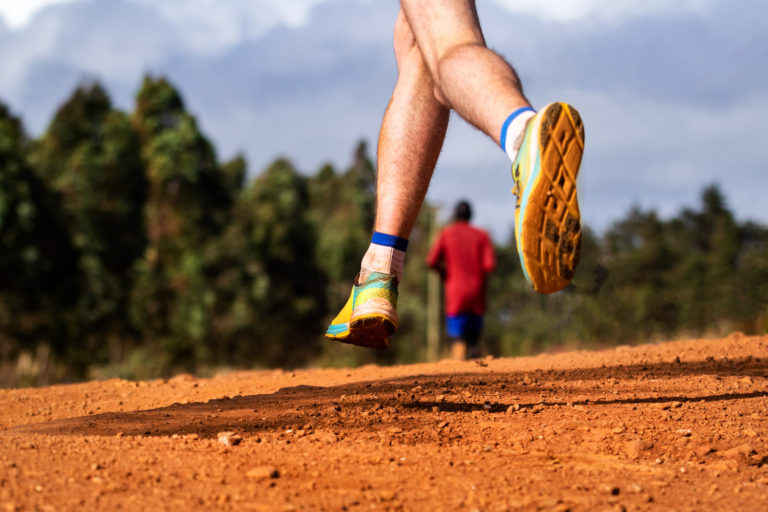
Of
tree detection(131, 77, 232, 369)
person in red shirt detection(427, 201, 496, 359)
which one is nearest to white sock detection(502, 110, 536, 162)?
person in red shirt detection(427, 201, 496, 359)

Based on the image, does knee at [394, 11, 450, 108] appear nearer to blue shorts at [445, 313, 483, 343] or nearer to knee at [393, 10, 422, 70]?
knee at [393, 10, 422, 70]

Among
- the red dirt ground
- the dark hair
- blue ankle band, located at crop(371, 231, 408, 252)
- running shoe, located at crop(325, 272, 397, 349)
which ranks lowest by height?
the red dirt ground

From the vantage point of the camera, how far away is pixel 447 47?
222cm

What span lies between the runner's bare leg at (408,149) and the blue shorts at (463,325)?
532 cm

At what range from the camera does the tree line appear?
17.2m

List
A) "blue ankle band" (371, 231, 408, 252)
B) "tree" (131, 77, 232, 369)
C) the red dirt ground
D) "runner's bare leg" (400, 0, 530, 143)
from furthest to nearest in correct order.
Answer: "tree" (131, 77, 232, 369), "blue ankle band" (371, 231, 408, 252), "runner's bare leg" (400, 0, 530, 143), the red dirt ground

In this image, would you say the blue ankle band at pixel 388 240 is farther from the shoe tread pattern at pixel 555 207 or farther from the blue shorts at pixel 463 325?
the blue shorts at pixel 463 325

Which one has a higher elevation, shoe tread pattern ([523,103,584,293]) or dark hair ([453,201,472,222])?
dark hair ([453,201,472,222])

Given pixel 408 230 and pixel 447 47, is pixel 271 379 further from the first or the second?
pixel 447 47

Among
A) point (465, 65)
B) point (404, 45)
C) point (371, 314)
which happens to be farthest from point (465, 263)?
point (465, 65)

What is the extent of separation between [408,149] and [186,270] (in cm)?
1977

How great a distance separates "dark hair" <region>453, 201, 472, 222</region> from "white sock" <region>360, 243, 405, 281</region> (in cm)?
538

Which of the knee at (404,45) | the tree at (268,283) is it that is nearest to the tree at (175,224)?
the tree at (268,283)

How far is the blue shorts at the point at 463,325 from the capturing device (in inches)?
311
